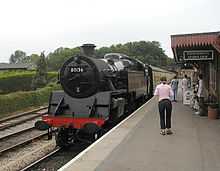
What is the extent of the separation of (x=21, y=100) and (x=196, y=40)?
1648 centimetres

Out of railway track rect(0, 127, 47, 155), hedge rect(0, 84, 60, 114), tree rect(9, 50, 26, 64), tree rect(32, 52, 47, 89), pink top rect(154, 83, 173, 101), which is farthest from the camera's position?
tree rect(9, 50, 26, 64)

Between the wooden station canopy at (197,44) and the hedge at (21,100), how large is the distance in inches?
513

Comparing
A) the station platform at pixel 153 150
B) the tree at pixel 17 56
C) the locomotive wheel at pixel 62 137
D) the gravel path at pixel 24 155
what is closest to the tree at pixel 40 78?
the gravel path at pixel 24 155

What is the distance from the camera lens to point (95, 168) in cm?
661

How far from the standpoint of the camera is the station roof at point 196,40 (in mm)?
11336

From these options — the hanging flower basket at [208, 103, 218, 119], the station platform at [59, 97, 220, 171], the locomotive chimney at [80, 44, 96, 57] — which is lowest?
the station platform at [59, 97, 220, 171]

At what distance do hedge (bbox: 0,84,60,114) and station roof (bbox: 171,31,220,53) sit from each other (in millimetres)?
13403

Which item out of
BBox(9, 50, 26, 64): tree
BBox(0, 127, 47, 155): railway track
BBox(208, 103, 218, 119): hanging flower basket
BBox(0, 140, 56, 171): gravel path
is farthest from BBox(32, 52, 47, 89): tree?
BBox(9, 50, 26, 64): tree

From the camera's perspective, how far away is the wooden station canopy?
37.4ft

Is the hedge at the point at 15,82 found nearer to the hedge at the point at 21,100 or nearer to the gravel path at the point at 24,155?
the hedge at the point at 21,100

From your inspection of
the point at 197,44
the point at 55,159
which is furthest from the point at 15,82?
the point at 197,44

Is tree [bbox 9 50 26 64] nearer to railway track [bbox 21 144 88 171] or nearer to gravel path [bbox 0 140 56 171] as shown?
gravel path [bbox 0 140 56 171]

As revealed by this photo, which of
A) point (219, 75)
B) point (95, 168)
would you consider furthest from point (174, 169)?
point (219, 75)

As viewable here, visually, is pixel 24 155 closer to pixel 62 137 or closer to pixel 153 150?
pixel 62 137
